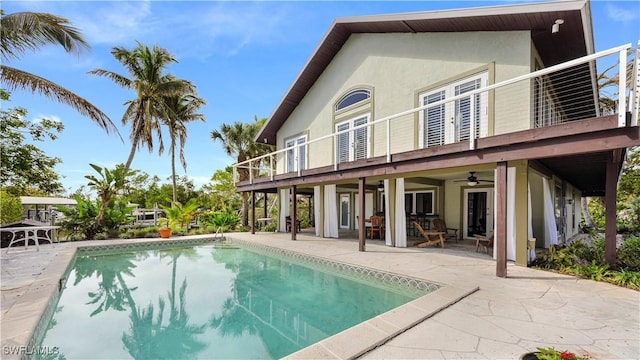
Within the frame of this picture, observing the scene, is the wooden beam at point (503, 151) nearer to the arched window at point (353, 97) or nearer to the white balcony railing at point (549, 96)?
the white balcony railing at point (549, 96)

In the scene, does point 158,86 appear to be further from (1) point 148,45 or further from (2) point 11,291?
(2) point 11,291

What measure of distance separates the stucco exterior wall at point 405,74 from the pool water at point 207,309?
5603mm

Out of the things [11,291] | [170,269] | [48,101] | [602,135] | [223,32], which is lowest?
[170,269]

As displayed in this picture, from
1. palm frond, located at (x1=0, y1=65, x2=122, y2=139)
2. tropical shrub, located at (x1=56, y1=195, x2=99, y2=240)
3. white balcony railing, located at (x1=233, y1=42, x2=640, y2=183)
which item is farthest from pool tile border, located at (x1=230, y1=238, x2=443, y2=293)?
tropical shrub, located at (x1=56, y1=195, x2=99, y2=240)

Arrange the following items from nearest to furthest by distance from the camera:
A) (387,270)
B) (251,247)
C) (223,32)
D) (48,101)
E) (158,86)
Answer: (387,270), (48,101), (223,32), (251,247), (158,86)

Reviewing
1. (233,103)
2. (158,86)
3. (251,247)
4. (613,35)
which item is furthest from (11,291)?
(233,103)

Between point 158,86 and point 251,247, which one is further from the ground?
point 158,86

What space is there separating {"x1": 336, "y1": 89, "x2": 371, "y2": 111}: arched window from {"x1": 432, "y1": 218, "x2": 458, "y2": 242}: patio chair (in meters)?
5.75

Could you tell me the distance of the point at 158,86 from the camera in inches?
714

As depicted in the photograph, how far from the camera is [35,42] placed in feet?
25.9

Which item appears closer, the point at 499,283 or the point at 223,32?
the point at 499,283

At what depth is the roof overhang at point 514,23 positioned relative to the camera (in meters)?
6.98

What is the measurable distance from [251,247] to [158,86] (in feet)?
41.7

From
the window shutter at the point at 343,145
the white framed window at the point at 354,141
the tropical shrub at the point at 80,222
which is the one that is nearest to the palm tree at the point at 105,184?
the tropical shrub at the point at 80,222
